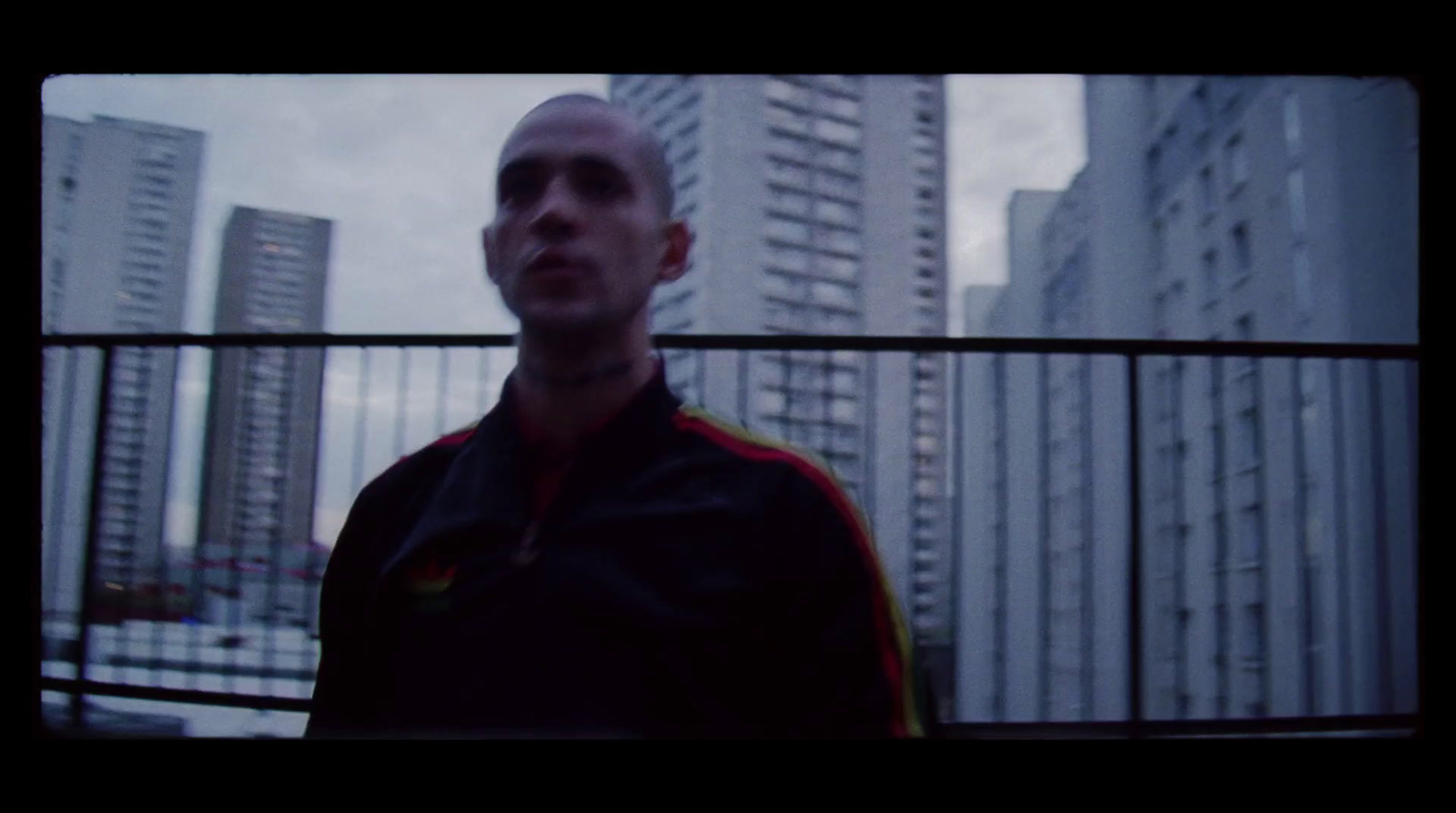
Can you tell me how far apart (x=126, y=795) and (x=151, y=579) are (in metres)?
0.86

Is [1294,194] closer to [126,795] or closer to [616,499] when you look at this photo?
[616,499]

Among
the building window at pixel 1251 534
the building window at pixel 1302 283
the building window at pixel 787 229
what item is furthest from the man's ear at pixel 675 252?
the building window at pixel 1302 283

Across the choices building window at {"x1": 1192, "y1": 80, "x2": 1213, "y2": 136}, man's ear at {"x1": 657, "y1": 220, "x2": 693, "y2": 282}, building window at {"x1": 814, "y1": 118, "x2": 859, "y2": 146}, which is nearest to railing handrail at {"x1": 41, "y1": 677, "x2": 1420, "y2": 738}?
man's ear at {"x1": 657, "y1": 220, "x2": 693, "y2": 282}

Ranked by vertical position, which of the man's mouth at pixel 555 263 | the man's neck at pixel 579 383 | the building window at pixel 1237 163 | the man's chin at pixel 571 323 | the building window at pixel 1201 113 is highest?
the building window at pixel 1237 163

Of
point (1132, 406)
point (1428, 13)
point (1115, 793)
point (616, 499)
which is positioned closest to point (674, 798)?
point (616, 499)

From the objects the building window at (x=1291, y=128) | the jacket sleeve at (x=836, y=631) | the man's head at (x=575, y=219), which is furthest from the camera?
the building window at (x=1291, y=128)

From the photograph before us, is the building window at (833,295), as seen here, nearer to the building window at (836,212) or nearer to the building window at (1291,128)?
the building window at (836,212)

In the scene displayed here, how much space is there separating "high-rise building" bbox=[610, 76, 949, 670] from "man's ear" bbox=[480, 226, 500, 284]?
0.30m

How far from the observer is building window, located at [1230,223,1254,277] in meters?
5.36

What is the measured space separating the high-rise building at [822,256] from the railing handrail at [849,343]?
0.04 metres

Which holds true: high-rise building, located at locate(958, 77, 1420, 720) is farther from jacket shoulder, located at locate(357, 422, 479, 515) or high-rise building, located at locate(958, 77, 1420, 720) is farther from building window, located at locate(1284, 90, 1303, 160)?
jacket shoulder, located at locate(357, 422, 479, 515)

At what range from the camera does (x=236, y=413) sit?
7.69ft

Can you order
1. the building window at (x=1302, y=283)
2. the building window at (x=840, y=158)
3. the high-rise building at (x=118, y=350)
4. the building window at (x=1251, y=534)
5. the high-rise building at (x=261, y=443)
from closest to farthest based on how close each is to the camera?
the high-rise building at (x=118, y=350)
the high-rise building at (x=261, y=443)
the building window at (x=1251, y=534)
the building window at (x=1302, y=283)
the building window at (x=840, y=158)

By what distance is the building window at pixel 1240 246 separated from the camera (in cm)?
536
